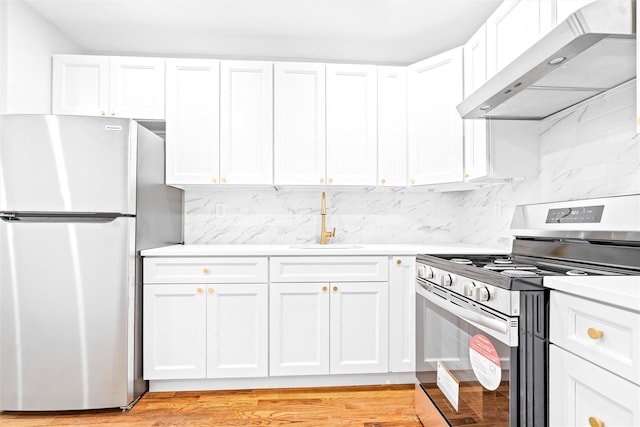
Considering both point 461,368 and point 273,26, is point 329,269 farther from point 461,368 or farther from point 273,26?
point 273,26

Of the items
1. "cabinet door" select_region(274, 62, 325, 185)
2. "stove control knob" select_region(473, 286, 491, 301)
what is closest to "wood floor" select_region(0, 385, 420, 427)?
"stove control knob" select_region(473, 286, 491, 301)

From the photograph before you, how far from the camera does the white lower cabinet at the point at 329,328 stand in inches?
90.0

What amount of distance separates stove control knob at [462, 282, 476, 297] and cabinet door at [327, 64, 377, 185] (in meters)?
1.32

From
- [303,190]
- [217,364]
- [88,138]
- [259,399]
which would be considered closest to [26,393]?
[217,364]

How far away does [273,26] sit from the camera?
246cm

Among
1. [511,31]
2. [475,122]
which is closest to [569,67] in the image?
[511,31]

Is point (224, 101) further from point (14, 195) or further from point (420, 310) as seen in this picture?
point (420, 310)

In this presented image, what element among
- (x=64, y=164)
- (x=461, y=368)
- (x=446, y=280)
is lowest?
(x=461, y=368)

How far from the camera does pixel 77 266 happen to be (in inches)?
79.8

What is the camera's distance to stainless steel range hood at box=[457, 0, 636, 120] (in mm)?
1114

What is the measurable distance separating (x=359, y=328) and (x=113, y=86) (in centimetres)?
236

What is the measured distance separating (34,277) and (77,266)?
0.24m

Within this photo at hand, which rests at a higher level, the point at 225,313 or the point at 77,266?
the point at 77,266

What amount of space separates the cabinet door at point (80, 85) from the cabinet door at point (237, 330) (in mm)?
1535
